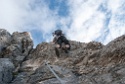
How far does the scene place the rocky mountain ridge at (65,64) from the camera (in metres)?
17.5

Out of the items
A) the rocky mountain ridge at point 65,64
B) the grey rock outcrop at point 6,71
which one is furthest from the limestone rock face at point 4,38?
the grey rock outcrop at point 6,71

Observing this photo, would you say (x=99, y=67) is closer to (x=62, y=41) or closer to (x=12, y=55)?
(x=62, y=41)

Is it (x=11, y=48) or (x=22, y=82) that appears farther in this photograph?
(x=11, y=48)

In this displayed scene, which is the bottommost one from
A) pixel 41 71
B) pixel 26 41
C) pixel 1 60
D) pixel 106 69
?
pixel 106 69

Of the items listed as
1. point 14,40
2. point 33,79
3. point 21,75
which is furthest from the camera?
point 14,40

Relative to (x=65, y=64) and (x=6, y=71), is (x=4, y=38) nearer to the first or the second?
(x=6, y=71)

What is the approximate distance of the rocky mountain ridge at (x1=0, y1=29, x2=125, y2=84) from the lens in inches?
690

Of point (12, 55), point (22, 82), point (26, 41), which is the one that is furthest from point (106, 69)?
point (26, 41)

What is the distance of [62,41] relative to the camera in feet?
88.7

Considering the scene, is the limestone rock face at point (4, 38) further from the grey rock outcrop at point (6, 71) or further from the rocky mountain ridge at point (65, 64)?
the grey rock outcrop at point (6, 71)

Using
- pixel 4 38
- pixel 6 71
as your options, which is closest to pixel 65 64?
pixel 6 71

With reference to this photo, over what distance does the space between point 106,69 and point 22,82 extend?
255 inches

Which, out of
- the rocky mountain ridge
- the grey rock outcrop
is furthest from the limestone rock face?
the grey rock outcrop

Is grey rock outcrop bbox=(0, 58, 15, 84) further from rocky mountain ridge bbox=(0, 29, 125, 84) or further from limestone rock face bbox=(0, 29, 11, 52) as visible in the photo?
limestone rock face bbox=(0, 29, 11, 52)
